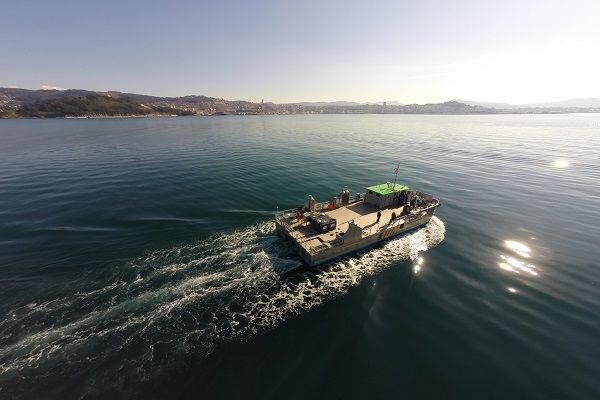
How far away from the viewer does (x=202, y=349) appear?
16.1m

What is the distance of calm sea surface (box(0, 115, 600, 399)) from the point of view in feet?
48.2

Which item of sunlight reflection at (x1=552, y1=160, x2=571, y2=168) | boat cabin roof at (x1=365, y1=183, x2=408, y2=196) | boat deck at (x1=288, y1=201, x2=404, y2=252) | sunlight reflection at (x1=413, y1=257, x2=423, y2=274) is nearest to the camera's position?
sunlight reflection at (x1=413, y1=257, x2=423, y2=274)

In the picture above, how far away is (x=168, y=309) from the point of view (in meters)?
18.8

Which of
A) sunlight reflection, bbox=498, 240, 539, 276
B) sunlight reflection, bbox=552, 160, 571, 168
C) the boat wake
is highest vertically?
the boat wake

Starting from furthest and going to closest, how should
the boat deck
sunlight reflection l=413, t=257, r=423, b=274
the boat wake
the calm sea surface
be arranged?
the boat deck < sunlight reflection l=413, t=257, r=423, b=274 < the boat wake < the calm sea surface

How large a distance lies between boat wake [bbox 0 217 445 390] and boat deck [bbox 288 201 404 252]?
2039mm

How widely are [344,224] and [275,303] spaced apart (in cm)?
1256

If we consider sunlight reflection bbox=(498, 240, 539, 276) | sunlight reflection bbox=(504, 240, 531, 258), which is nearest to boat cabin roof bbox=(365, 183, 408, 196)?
sunlight reflection bbox=(504, 240, 531, 258)

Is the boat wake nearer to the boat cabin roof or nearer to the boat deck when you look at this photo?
the boat deck

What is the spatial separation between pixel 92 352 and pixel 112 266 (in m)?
9.28

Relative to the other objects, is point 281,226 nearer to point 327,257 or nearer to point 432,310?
point 327,257

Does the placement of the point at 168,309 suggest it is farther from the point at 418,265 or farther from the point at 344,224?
the point at 418,265

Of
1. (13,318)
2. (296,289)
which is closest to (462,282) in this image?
(296,289)

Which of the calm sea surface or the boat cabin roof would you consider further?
the boat cabin roof
